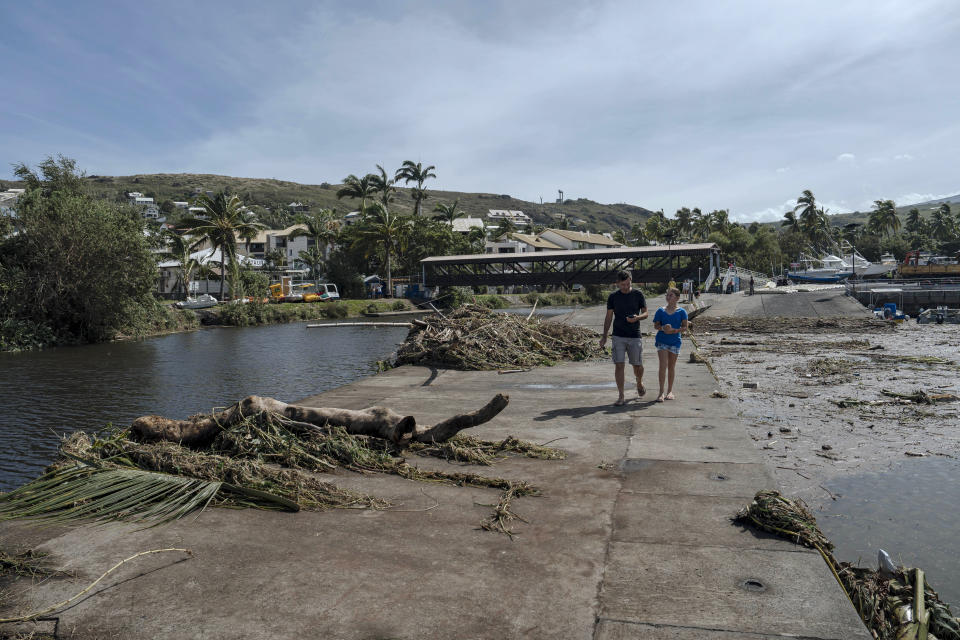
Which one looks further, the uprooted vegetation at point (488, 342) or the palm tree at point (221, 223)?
the palm tree at point (221, 223)

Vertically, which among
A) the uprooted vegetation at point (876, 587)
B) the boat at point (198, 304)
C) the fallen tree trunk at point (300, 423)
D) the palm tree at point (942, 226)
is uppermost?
the palm tree at point (942, 226)

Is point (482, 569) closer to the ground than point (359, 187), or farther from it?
closer to the ground

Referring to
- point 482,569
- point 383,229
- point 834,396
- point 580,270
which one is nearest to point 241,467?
point 482,569

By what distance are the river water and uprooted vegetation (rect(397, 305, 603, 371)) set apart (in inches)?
174

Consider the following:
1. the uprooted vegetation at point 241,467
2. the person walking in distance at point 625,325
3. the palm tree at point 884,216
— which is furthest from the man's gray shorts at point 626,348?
the palm tree at point 884,216

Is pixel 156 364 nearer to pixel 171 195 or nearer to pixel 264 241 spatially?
pixel 264 241

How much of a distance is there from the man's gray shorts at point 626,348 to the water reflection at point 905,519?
2846 mm

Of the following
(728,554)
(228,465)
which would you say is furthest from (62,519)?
(728,554)

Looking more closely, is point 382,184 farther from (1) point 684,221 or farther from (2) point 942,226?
(2) point 942,226

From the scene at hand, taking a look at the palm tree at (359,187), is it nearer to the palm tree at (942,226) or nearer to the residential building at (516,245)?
the residential building at (516,245)

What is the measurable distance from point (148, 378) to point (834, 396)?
19593mm

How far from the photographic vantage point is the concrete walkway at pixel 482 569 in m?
2.92

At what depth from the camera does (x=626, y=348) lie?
847 centimetres

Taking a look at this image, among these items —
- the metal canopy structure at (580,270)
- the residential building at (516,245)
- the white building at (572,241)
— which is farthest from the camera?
the white building at (572,241)
